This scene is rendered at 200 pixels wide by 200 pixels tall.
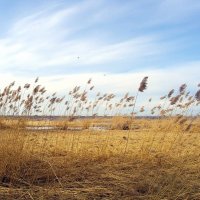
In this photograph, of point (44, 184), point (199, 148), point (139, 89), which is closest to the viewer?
point (44, 184)

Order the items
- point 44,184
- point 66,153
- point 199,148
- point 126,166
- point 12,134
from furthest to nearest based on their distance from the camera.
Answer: point 199,148 → point 66,153 → point 126,166 → point 12,134 → point 44,184

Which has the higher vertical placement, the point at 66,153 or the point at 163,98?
the point at 163,98

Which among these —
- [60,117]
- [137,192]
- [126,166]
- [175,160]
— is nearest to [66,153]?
[60,117]

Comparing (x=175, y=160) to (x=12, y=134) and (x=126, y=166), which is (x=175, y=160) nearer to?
(x=126, y=166)

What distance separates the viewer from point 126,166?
769 cm

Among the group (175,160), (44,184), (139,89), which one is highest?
(139,89)

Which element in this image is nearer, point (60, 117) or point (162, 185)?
point (162, 185)

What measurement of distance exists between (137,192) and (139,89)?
8.98 feet

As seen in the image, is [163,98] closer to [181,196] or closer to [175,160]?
[175,160]

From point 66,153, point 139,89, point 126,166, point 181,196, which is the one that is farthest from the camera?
point 66,153

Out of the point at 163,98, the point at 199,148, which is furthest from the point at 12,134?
the point at 199,148

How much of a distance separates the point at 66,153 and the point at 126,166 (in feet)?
4.97

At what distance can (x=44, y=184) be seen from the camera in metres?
6.42

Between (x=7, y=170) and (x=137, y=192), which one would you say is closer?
(x=137, y=192)
